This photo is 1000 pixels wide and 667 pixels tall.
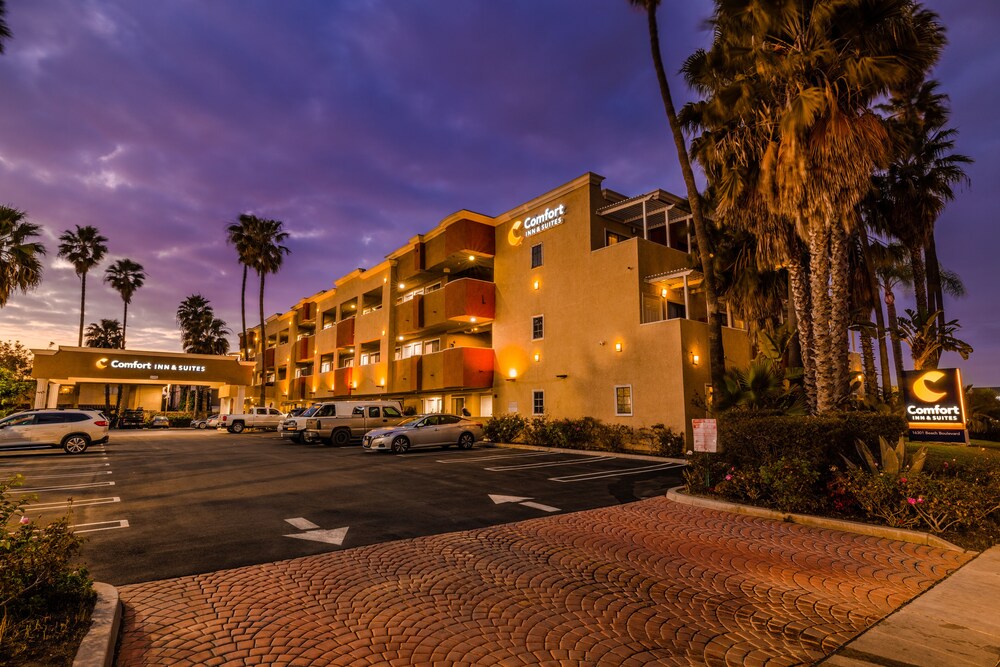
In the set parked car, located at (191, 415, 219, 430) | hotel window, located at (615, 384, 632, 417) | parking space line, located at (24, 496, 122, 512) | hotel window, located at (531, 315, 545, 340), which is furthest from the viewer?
parked car, located at (191, 415, 219, 430)

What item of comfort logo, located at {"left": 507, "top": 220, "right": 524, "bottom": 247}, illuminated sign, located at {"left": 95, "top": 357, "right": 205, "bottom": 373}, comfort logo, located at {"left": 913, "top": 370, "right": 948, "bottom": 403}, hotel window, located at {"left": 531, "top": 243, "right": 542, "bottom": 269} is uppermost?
comfort logo, located at {"left": 507, "top": 220, "right": 524, "bottom": 247}

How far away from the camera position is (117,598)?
4598 mm

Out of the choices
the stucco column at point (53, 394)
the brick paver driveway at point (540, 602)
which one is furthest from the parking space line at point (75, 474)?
the stucco column at point (53, 394)

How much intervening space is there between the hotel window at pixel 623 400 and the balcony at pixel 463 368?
8307mm

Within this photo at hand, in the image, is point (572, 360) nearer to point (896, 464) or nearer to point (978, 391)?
point (896, 464)

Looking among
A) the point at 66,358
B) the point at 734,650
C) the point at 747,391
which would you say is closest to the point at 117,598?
the point at 734,650

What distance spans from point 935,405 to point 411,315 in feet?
83.1

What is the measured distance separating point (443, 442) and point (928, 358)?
19124 millimetres

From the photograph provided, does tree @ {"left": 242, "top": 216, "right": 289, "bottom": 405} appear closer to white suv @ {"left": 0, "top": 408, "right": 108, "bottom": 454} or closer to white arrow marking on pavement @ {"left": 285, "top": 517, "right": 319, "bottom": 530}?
white suv @ {"left": 0, "top": 408, "right": 108, "bottom": 454}

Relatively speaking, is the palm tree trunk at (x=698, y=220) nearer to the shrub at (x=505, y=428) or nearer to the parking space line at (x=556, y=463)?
the parking space line at (x=556, y=463)

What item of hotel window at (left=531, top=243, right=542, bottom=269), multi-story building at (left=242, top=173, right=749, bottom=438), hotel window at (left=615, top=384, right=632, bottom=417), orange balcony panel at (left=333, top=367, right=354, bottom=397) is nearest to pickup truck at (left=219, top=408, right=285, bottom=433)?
orange balcony panel at (left=333, top=367, right=354, bottom=397)

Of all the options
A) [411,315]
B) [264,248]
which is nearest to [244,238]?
[264,248]

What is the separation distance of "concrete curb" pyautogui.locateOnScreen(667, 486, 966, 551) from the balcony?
17294 mm

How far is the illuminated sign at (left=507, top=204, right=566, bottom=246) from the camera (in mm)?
24828
